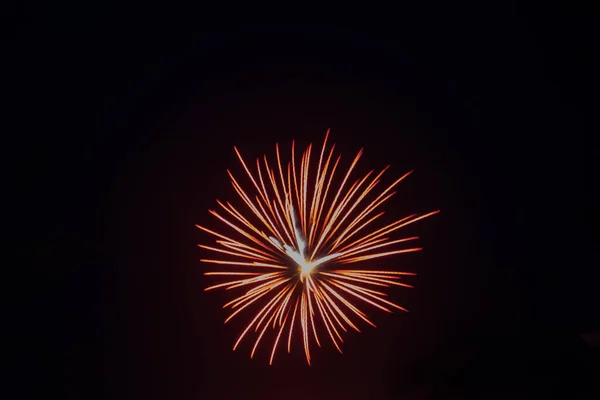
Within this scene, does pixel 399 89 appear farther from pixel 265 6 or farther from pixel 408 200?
pixel 265 6

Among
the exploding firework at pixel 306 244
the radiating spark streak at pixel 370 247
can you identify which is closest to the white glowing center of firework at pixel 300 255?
the exploding firework at pixel 306 244

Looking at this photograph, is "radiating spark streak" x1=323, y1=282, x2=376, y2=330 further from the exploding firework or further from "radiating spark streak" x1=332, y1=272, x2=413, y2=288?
"radiating spark streak" x1=332, y1=272, x2=413, y2=288

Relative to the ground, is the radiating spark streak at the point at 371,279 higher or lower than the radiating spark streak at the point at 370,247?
lower

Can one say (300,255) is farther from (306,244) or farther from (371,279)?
(371,279)

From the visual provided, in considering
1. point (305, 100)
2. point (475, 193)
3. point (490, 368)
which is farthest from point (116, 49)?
point (490, 368)

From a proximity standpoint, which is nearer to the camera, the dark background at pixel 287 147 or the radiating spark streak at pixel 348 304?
the radiating spark streak at pixel 348 304

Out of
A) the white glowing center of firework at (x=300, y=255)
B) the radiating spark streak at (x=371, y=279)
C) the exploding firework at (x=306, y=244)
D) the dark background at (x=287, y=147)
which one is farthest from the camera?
the dark background at (x=287, y=147)

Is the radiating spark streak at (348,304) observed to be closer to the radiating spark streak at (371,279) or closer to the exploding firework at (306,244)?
the exploding firework at (306,244)

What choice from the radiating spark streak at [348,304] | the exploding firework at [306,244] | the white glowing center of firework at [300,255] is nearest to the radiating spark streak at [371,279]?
the exploding firework at [306,244]

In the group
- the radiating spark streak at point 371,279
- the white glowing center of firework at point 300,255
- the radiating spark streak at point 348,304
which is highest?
the white glowing center of firework at point 300,255

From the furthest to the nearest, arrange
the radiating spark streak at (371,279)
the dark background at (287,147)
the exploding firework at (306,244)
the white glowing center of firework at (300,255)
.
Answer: the dark background at (287,147) < the radiating spark streak at (371,279) < the exploding firework at (306,244) < the white glowing center of firework at (300,255)

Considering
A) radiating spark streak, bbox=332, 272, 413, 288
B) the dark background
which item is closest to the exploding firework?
radiating spark streak, bbox=332, 272, 413, 288
